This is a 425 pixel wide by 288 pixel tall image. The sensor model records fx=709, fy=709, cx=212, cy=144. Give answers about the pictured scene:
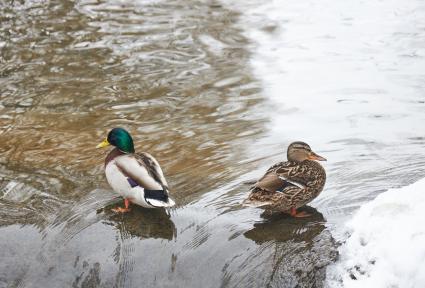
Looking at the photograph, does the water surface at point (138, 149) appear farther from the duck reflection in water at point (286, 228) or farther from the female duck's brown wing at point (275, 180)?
the female duck's brown wing at point (275, 180)

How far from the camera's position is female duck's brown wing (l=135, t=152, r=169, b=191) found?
573 cm

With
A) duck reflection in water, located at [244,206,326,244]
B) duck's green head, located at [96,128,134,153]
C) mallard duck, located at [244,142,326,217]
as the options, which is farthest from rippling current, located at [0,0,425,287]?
duck's green head, located at [96,128,134,153]

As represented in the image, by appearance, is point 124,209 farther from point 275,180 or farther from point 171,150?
point 171,150

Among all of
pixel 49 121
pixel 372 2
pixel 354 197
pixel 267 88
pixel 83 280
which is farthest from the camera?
pixel 372 2

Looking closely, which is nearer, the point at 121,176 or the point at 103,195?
the point at 121,176

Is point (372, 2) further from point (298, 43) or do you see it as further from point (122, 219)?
point (122, 219)

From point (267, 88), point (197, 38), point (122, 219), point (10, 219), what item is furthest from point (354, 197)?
point (197, 38)

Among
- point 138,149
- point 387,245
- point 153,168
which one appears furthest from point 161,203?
point 138,149

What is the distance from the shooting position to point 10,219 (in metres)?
5.98

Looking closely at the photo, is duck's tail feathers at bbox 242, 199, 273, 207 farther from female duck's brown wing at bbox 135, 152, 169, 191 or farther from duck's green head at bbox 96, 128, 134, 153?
duck's green head at bbox 96, 128, 134, 153

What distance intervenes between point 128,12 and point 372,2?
4928 millimetres

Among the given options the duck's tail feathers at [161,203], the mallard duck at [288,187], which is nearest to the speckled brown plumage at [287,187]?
the mallard duck at [288,187]

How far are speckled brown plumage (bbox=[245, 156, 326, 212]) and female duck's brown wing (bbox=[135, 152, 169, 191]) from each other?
2.47 feet

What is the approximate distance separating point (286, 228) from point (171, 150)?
2.52 metres
